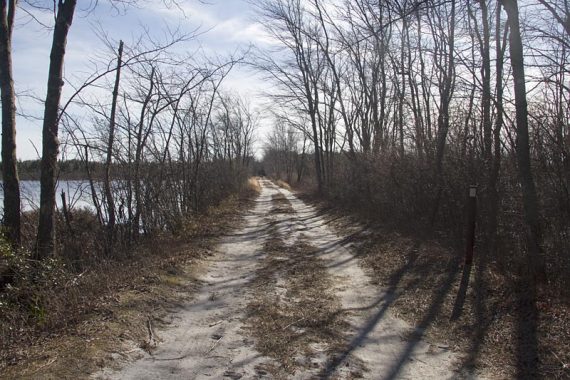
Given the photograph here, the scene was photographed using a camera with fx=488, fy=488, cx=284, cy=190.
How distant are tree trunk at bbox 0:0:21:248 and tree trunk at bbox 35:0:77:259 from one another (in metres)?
0.60

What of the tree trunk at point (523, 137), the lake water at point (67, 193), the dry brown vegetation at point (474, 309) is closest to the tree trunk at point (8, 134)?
the lake water at point (67, 193)

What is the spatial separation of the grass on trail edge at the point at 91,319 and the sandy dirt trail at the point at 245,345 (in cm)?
22

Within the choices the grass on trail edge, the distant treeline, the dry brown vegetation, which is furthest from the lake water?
the dry brown vegetation

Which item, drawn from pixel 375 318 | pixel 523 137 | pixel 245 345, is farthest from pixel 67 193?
pixel 523 137

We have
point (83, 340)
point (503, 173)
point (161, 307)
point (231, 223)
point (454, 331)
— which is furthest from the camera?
point (231, 223)

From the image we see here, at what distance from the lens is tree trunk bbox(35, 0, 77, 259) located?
729 cm

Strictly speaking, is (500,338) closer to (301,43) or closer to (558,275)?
(558,275)

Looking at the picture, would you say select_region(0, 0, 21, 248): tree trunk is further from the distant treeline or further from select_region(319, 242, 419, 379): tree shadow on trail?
select_region(319, 242, 419, 379): tree shadow on trail

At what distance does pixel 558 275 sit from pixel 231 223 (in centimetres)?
1222

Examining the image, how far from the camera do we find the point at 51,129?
24.1 ft

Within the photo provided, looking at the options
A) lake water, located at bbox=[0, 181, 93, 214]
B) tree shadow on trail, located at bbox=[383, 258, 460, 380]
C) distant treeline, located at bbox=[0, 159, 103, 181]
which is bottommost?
tree shadow on trail, located at bbox=[383, 258, 460, 380]

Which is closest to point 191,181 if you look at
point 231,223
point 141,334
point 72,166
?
point 231,223

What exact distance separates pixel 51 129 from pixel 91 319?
3.39 m

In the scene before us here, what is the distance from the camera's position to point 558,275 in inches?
258
